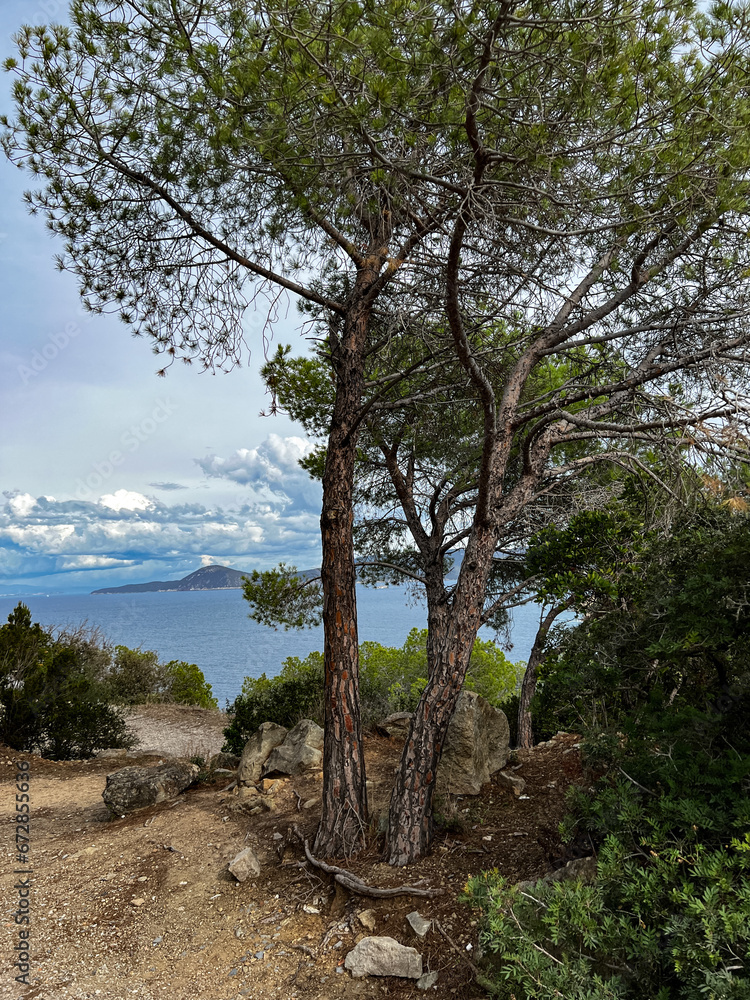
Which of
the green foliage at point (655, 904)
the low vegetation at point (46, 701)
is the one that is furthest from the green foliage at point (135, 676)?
the green foliage at point (655, 904)

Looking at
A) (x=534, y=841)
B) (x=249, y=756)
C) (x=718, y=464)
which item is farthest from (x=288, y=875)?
(x=718, y=464)

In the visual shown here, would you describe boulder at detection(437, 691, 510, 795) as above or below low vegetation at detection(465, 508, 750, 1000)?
below

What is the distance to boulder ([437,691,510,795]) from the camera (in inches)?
216

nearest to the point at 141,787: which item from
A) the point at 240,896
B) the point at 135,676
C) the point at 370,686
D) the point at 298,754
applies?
the point at 298,754

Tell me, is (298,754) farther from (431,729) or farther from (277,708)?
(431,729)

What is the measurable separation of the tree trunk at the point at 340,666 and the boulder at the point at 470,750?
0.91 metres

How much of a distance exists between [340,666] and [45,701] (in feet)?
21.6

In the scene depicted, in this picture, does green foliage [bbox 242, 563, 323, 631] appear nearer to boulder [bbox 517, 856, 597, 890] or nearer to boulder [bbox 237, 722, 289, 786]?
boulder [bbox 237, 722, 289, 786]

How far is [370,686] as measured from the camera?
40.2 ft

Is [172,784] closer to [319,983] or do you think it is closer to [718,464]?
[319,983]

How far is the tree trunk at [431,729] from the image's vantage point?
179 inches

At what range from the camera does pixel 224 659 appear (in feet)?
178

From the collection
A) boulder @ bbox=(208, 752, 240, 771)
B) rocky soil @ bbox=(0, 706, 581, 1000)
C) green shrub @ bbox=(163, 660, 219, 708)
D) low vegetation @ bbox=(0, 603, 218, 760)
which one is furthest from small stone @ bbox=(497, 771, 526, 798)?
green shrub @ bbox=(163, 660, 219, 708)

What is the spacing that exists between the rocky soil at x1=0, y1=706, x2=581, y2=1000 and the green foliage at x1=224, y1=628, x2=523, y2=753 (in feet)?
6.12
